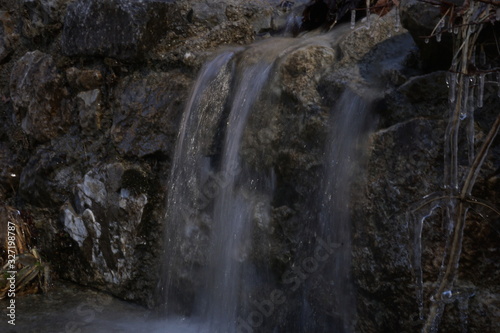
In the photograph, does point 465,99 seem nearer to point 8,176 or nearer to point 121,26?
point 121,26

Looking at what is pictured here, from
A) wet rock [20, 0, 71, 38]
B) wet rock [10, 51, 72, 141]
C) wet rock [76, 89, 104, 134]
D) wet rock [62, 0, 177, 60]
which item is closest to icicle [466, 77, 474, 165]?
wet rock [62, 0, 177, 60]

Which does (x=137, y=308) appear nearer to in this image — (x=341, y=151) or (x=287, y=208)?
(x=287, y=208)

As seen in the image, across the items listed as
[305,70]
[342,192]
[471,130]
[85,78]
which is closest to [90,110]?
[85,78]

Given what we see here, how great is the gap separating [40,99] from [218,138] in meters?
1.67

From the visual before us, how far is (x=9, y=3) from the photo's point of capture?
4746mm

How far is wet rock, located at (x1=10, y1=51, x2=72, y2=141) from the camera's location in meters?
4.02

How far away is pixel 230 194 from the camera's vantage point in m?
3.00

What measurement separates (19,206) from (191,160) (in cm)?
170

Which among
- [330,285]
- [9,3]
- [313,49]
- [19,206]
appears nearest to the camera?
[330,285]

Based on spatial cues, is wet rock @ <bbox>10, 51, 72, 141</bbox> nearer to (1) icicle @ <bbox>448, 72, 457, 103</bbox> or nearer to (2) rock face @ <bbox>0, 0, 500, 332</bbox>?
(2) rock face @ <bbox>0, 0, 500, 332</bbox>

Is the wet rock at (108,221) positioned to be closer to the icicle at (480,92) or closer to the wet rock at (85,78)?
the wet rock at (85,78)

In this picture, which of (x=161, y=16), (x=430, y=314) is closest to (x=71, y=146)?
(x=161, y=16)

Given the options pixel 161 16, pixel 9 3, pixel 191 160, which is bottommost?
pixel 191 160

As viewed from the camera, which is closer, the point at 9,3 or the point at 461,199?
the point at 461,199
